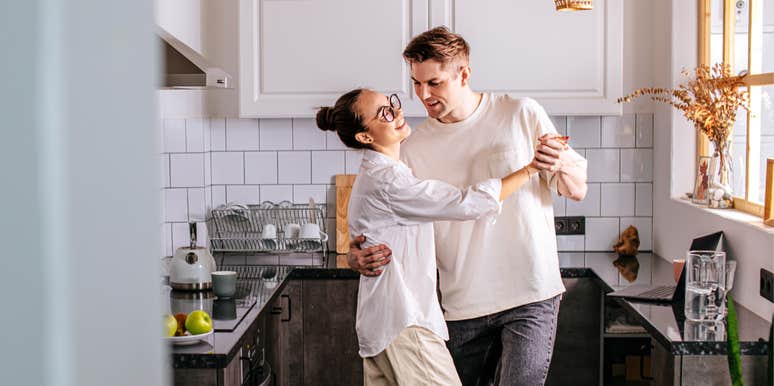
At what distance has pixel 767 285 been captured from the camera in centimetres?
253

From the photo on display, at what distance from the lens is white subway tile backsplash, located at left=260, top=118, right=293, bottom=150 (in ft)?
13.5

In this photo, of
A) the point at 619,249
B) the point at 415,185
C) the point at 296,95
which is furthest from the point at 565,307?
the point at 415,185

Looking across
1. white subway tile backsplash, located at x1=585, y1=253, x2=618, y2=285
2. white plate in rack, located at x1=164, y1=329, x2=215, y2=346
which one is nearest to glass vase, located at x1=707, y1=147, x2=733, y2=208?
white subway tile backsplash, located at x1=585, y1=253, x2=618, y2=285

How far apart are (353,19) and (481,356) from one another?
1.77 meters

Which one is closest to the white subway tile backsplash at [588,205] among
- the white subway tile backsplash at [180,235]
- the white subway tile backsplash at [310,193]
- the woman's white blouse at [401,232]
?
the white subway tile backsplash at [310,193]

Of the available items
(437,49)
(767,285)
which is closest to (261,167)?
(437,49)

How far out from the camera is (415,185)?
2.11 m

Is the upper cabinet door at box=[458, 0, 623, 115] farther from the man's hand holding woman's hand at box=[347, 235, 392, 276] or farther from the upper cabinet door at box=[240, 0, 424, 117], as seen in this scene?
the man's hand holding woman's hand at box=[347, 235, 392, 276]

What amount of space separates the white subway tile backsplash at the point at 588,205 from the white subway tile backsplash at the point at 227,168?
5.03 feet

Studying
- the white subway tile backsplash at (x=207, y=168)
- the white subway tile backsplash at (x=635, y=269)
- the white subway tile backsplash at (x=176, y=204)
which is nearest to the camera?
the white subway tile backsplash at (x=635, y=269)

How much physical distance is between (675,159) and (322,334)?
1.63m

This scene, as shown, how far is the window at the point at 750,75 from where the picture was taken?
2850mm

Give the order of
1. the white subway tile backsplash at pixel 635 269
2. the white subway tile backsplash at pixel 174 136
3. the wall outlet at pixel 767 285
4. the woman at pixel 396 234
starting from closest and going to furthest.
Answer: the woman at pixel 396 234 → the wall outlet at pixel 767 285 → the white subway tile backsplash at pixel 635 269 → the white subway tile backsplash at pixel 174 136

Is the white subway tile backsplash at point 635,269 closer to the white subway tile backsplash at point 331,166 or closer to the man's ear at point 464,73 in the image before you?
the white subway tile backsplash at point 331,166
